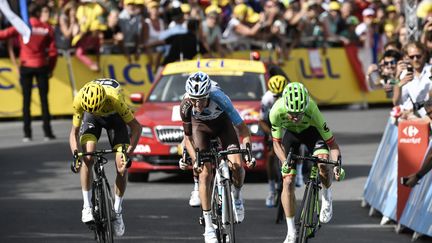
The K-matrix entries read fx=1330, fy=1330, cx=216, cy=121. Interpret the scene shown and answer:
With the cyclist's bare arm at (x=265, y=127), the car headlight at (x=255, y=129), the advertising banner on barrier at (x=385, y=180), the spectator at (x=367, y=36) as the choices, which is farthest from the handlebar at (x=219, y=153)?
the spectator at (x=367, y=36)

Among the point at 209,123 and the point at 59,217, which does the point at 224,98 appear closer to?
the point at 209,123

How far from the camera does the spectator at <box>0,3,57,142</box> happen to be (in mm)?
22234

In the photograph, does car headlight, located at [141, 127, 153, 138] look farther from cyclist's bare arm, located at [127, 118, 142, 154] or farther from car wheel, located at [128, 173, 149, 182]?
cyclist's bare arm, located at [127, 118, 142, 154]

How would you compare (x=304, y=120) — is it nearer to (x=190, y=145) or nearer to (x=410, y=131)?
(x=190, y=145)

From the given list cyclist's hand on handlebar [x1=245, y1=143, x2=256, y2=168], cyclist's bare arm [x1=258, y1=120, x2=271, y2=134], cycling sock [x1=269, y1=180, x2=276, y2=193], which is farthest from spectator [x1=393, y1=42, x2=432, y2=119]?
cyclist's hand on handlebar [x1=245, y1=143, x2=256, y2=168]

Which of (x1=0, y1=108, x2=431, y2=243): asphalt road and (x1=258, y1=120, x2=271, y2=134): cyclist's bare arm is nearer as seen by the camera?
(x1=0, y1=108, x2=431, y2=243): asphalt road

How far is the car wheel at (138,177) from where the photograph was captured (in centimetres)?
1841

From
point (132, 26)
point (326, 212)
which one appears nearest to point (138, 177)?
point (326, 212)

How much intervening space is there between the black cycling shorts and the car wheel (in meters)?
5.60

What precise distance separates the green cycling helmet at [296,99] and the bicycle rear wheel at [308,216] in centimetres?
73

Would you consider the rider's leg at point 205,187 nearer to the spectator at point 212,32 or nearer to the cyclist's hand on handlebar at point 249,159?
the cyclist's hand on handlebar at point 249,159

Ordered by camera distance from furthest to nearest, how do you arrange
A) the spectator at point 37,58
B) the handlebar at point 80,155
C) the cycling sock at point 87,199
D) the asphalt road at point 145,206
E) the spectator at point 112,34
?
the spectator at point 112,34 < the spectator at point 37,58 < the asphalt road at point 145,206 < the cycling sock at point 87,199 < the handlebar at point 80,155

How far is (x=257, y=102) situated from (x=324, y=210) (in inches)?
244

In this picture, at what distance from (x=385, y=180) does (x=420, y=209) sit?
1.92 meters
